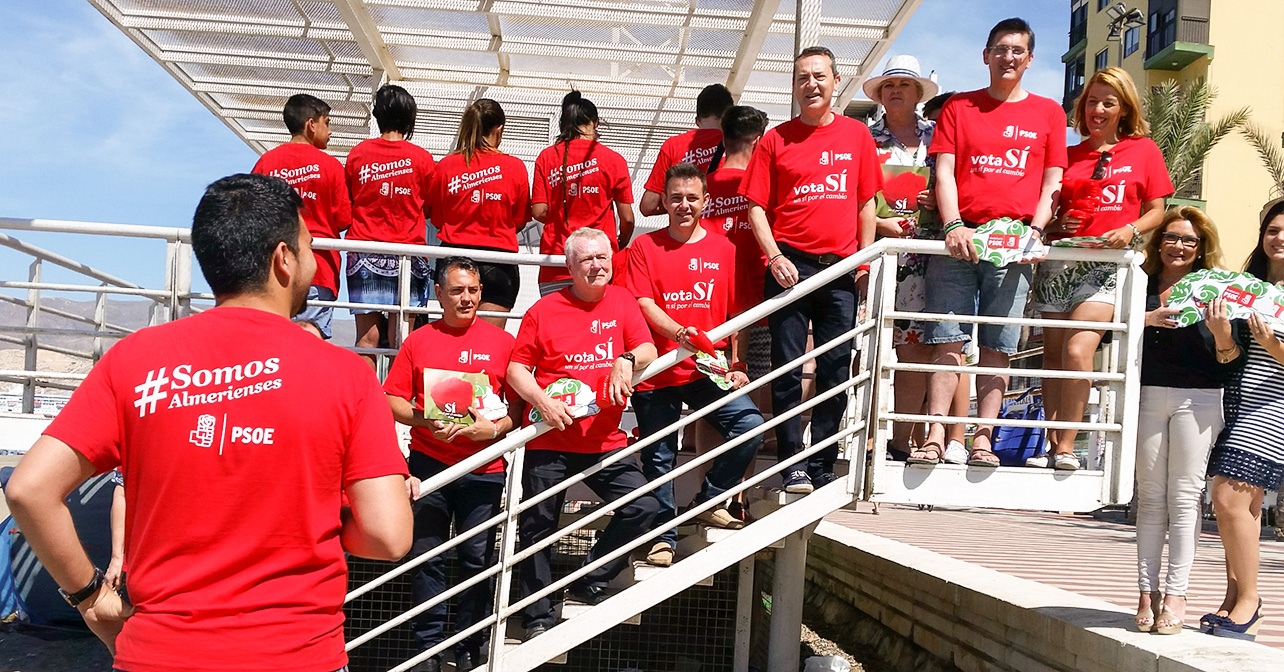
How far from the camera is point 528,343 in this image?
4.58 m

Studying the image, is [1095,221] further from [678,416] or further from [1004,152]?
[678,416]

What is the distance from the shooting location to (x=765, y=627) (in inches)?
292

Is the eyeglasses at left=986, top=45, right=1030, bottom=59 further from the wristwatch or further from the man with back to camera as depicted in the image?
the wristwatch

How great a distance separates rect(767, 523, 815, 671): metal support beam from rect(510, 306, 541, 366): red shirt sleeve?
226 cm

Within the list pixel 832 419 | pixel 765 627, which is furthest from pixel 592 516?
pixel 765 627

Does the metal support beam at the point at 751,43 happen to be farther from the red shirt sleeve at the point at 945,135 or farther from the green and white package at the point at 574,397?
the green and white package at the point at 574,397

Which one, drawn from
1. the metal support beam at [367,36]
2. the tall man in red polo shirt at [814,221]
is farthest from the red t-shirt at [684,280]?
the metal support beam at [367,36]

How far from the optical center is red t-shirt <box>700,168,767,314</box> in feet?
17.7

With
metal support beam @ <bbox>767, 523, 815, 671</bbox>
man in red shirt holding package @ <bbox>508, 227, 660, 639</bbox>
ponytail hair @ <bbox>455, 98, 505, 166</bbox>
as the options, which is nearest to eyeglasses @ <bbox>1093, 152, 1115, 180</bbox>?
man in red shirt holding package @ <bbox>508, 227, 660, 639</bbox>

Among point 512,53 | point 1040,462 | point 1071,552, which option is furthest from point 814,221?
point 512,53

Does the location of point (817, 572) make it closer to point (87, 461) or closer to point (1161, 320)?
point (1161, 320)

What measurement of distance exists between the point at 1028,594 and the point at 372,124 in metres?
10.1

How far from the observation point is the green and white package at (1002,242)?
4.62m

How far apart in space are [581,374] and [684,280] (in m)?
0.73
